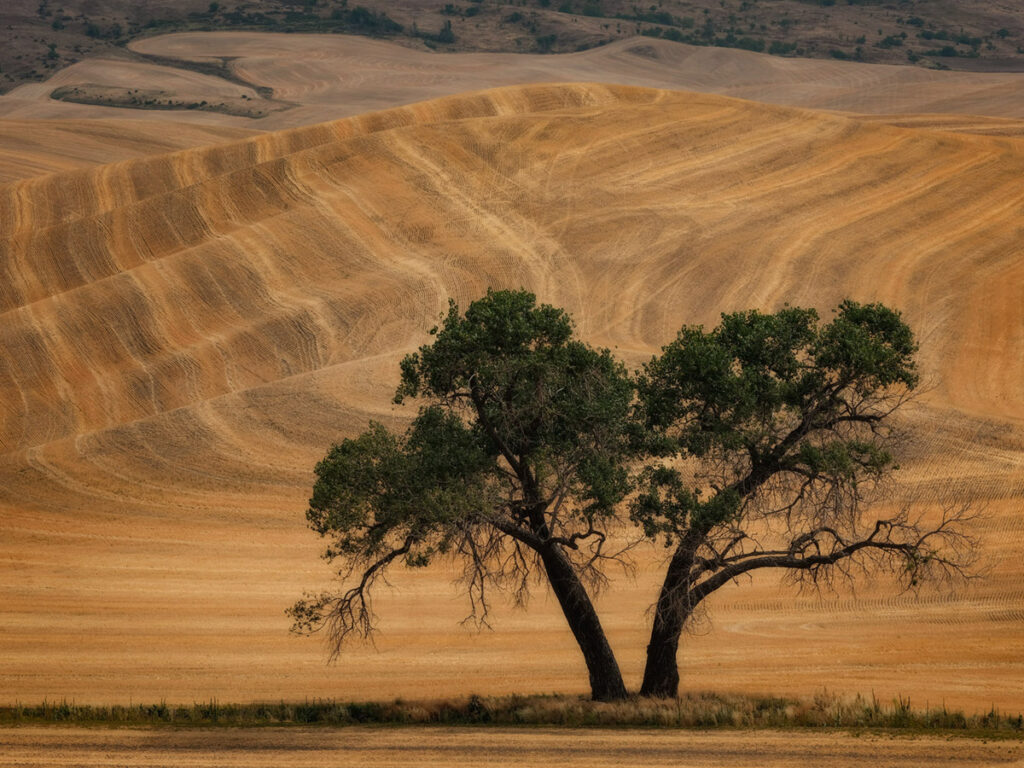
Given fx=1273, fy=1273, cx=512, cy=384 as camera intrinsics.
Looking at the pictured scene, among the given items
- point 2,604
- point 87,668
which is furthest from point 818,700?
point 2,604

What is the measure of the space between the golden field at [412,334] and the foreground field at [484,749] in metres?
0.49

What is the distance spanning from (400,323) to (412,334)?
1258 mm

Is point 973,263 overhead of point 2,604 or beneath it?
overhead

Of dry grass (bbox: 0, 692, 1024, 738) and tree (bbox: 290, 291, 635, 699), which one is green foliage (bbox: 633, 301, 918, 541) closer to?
tree (bbox: 290, 291, 635, 699)

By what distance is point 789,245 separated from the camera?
61.2 m

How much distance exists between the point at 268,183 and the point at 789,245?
1078 inches

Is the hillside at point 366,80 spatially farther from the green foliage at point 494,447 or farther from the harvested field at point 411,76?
the green foliage at point 494,447

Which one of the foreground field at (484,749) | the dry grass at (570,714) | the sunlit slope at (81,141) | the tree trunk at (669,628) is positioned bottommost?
the foreground field at (484,749)

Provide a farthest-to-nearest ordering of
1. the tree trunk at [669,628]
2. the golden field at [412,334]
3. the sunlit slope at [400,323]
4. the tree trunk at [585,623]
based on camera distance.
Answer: the sunlit slope at [400,323]
the golden field at [412,334]
the tree trunk at [585,623]
the tree trunk at [669,628]

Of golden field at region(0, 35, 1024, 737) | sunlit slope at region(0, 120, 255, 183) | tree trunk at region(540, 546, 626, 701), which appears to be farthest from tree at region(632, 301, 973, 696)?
sunlit slope at region(0, 120, 255, 183)

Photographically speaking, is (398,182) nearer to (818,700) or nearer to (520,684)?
(520,684)

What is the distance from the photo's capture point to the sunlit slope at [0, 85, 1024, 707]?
30.3m

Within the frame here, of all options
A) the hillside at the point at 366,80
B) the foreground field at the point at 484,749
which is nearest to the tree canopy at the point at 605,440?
the foreground field at the point at 484,749

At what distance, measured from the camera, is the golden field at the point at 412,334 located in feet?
98.2
